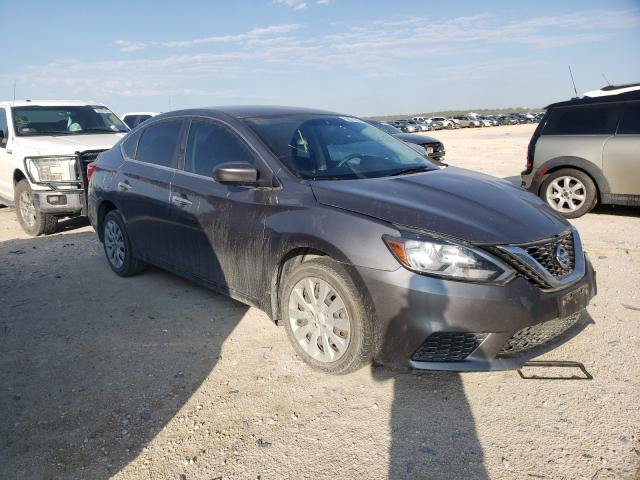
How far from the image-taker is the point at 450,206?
3217 millimetres

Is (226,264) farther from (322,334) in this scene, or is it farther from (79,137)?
(79,137)

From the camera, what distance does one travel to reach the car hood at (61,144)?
298 inches

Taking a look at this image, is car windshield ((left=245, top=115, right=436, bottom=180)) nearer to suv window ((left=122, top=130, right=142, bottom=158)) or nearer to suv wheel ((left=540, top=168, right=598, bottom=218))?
suv window ((left=122, top=130, right=142, bottom=158))

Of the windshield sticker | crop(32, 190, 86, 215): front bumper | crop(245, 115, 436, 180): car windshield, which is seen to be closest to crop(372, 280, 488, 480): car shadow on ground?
crop(245, 115, 436, 180): car windshield

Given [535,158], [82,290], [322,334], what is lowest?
[82,290]

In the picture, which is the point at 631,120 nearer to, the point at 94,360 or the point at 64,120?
the point at 94,360

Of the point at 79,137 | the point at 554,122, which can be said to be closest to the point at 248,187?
the point at 79,137

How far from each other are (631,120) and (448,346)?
20.3ft

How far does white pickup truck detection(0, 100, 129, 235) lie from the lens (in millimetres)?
7391

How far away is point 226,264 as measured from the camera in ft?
13.3

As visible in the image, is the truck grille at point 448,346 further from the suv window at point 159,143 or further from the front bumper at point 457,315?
the suv window at point 159,143

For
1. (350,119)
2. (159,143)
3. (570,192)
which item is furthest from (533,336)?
(570,192)

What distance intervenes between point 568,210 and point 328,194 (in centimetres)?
578

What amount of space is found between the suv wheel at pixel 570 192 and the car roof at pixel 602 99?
104 cm
